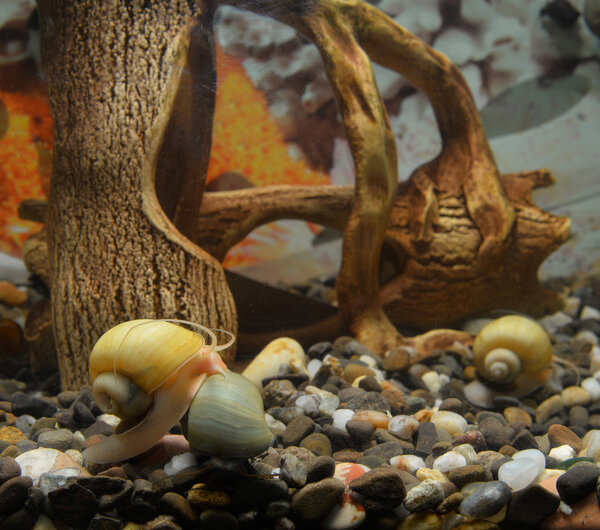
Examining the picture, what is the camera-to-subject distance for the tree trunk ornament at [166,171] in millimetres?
1979

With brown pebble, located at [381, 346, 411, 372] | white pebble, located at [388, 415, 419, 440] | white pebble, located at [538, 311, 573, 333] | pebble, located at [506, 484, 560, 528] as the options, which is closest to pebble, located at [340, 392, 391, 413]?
white pebble, located at [388, 415, 419, 440]

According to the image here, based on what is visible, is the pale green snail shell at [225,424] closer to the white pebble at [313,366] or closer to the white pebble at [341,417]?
the white pebble at [341,417]

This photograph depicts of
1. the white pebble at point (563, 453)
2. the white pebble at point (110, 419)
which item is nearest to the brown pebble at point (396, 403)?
the white pebble at point (563, 453)

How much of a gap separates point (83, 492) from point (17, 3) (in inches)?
79.1

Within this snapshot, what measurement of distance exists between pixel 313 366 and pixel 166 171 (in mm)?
1099

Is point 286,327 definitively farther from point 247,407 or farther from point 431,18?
point 431,18

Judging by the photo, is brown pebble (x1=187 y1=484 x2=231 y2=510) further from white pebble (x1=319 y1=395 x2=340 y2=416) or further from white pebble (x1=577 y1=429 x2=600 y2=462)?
white pebble (x1=577 y1=429 x2=600 y2=462)

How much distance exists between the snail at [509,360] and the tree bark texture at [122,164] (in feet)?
4.11

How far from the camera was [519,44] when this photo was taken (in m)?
3.40

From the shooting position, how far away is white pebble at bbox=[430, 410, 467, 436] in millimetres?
1953

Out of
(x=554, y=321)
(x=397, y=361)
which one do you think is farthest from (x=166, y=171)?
(x=554, y=321)

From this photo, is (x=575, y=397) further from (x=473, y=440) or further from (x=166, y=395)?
(x=166, y=395)

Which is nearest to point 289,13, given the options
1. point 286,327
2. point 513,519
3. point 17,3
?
point 17,3

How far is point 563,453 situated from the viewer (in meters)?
1.80
